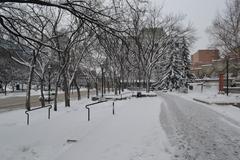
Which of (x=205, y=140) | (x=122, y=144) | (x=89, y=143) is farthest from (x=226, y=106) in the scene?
(x=89, y=143)

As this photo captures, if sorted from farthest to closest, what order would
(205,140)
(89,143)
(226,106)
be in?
1. (226,106)
2. (205,140)
3. (89,143)

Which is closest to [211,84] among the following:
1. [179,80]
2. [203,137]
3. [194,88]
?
[194,88]

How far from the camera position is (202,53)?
10581cm

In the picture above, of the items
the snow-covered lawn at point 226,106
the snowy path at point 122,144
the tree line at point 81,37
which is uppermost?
the tree line at point 81,37

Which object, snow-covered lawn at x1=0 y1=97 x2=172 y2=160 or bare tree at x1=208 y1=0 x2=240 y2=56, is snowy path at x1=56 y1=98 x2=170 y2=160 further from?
bare tree at x1=208 y1=0 x2=240 y2=56

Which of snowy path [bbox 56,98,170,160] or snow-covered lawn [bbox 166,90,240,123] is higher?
snow-covered lawn [bbox 166,90,240,123]

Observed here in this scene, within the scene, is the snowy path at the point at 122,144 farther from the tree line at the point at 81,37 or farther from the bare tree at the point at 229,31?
the bare tree at the point at 229,31

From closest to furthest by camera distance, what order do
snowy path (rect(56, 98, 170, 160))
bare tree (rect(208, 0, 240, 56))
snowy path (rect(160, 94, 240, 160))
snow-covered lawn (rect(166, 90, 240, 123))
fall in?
1. snowy path (rect(56, 98, 170, 160))
2. snowy path (rect(160, 94, 240, 160))
3. snow-covered lawn (rect(166, 90, 240, 123))
4. bare tree (rect(208, 0, 240, 56))

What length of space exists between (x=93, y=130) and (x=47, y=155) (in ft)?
8.64

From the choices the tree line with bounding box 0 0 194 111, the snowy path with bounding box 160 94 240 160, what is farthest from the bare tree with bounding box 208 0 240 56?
the snowy path with bounding box 160 94 240 160

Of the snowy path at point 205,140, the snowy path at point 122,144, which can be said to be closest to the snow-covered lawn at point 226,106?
the snowy path at point 205,140

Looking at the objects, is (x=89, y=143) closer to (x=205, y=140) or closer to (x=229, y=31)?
(x=205, y=140)

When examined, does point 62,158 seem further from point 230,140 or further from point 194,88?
point 194,88

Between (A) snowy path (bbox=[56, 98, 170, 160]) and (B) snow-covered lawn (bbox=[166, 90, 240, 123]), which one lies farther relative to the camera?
(B) snow-covered lawn (bbox=[166, 90, 240, 123])
